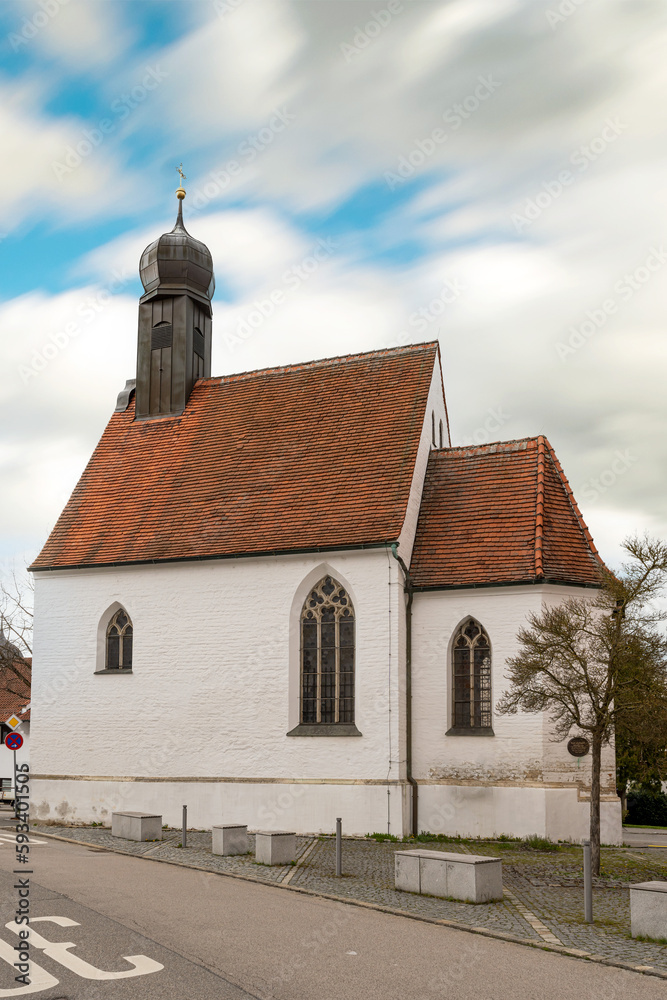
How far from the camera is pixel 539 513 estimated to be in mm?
19188

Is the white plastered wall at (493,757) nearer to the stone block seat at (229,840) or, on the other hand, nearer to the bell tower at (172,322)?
the stone block seat at (229,840)

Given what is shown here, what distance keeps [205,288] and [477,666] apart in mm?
13714

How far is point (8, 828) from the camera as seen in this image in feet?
72.7

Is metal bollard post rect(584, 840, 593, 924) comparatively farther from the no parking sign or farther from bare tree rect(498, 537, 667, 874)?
the no parking sign

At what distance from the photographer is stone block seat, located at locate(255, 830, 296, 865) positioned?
13992mm

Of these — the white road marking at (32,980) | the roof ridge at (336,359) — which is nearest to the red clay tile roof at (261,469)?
the roof ridge at (336,359)

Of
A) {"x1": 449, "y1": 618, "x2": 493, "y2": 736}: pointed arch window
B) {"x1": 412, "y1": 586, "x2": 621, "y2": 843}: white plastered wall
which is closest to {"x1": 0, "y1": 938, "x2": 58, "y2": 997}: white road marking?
{"x1": 412, "y1": 586, "x2": 621, "y2": 843}: white plastered wall

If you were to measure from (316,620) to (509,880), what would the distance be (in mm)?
7818

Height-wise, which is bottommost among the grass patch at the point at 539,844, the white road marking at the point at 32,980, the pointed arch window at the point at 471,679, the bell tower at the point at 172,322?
the grass patch at the point at 539,844

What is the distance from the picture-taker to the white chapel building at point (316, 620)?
720 inches

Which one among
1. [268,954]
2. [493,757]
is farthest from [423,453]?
[268,954]

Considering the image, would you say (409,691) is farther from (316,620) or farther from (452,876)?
(452,876)

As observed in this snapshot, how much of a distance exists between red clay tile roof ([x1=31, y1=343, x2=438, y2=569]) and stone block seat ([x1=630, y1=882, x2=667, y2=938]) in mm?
10174

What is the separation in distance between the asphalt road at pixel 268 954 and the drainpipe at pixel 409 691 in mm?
7290
